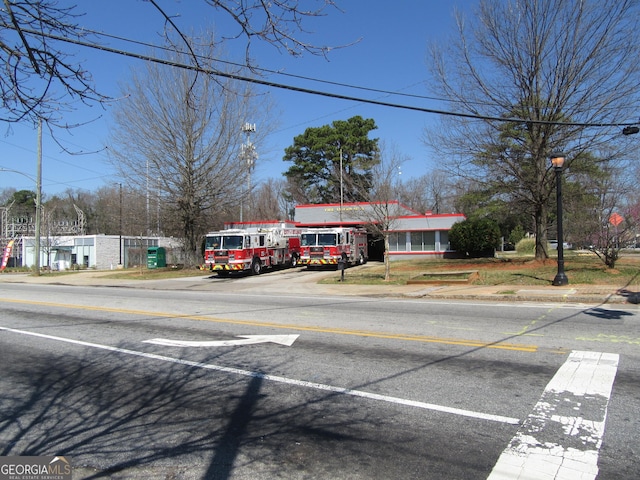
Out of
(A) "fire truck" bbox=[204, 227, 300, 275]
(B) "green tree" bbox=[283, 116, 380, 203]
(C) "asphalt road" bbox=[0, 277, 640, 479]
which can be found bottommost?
(C) "asphalt road" bbox=[0, 277, 640, 479]

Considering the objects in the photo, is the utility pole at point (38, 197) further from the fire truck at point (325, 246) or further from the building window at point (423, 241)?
the building window at point (423, 241)

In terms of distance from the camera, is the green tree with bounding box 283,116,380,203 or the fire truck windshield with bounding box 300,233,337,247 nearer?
the fire truck windshield with bounding box 300,233,337,247

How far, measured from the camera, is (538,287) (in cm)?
1502

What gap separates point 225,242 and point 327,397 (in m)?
21.3

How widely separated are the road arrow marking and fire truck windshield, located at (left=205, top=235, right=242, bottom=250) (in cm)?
1701

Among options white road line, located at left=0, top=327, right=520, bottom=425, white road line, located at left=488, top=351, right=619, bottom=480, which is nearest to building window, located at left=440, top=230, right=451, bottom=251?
white road line, located at left=488, top=351, right=619, bottom=480

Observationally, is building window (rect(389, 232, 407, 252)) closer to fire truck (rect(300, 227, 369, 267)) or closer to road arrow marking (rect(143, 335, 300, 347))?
fire truck (rect(300, 227, 369, 267))

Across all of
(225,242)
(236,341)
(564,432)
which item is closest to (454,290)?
(236,341)

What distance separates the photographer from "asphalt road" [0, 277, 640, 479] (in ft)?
12.7

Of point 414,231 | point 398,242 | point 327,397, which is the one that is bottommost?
point 327,397

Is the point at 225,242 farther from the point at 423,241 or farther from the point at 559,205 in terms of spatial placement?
the point at 559,205

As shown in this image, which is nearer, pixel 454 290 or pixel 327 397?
pixel 327 397

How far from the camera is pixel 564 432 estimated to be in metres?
4.25

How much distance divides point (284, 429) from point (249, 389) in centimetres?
129
